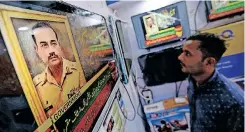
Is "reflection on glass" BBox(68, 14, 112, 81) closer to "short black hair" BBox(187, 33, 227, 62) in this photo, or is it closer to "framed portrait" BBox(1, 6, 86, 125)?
"framed portrait" BBox(1, 6, 86, 125)

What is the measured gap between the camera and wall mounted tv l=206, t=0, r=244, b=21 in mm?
1712

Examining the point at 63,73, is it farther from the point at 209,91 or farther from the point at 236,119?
the point at 236,119

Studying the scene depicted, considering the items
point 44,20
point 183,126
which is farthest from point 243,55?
point 44,20

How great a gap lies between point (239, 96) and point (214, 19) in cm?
77

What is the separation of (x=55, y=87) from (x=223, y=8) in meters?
1.82

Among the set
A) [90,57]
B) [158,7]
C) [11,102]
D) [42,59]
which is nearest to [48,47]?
[42,59]

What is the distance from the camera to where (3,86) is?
0.31m

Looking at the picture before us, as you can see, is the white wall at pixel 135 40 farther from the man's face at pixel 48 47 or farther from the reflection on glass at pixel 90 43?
the man's face at pixel 48 47

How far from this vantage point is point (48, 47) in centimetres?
48

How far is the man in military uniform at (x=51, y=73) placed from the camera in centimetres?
42

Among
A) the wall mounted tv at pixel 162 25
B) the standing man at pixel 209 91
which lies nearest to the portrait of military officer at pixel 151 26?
the wall mounted tv at pixel 162 25

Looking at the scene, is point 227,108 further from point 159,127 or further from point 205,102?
point 159,127

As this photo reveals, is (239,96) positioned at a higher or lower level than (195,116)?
higher

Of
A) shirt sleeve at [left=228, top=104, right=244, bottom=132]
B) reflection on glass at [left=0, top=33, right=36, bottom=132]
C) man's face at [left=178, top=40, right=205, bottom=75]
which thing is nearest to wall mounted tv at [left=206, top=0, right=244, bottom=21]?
man's face at [left=178, top=40, right=205, bottom=75]
